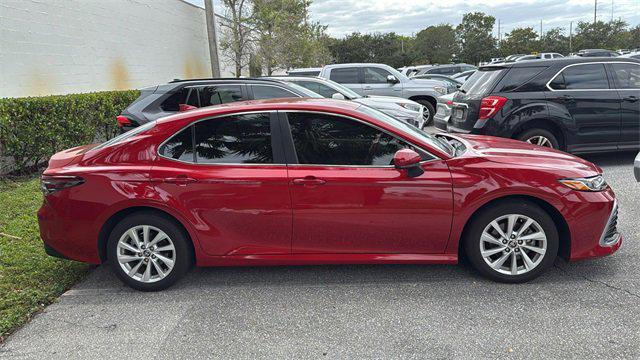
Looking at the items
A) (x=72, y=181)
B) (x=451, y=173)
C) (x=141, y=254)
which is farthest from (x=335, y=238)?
(x=72, y=181)

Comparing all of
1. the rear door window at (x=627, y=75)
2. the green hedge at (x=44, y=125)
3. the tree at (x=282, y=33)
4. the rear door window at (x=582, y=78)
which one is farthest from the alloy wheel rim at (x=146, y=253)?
the tree at (x=282, y=33)

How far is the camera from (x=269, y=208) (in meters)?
3.61

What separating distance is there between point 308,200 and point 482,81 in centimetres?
501

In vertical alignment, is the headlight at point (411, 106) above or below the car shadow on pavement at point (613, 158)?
above

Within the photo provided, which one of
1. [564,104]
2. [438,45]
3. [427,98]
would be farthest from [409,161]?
[438,45]

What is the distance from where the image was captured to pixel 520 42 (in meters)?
57.5

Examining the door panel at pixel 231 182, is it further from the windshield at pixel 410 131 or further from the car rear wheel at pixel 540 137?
the car rear wheel at pixel 540 137

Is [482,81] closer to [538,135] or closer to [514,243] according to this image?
[538,135]

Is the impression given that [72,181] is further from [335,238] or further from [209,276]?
[335,238]

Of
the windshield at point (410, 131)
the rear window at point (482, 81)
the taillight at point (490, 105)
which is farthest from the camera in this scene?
the rear window at point (482, 81)

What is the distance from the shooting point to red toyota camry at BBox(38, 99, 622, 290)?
3564mm

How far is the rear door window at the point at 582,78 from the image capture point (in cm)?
705

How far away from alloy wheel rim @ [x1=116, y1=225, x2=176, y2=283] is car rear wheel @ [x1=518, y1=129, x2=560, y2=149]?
5440mm

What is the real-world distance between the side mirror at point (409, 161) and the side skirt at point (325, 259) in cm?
67
